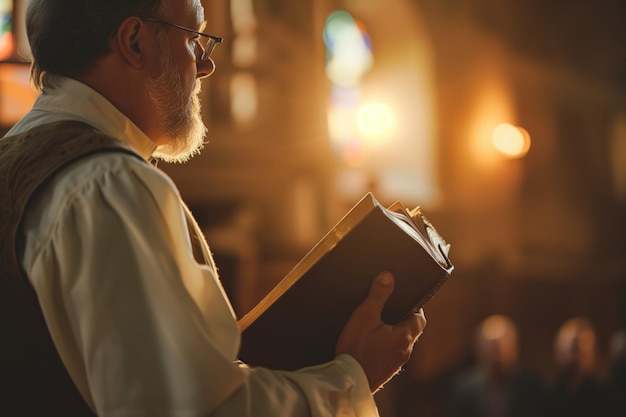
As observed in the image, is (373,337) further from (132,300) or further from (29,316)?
(29,316)

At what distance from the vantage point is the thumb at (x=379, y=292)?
1.95m

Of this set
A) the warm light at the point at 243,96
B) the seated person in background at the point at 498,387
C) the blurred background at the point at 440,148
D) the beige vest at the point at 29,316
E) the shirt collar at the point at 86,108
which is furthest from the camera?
the warm light at the point at 243,96

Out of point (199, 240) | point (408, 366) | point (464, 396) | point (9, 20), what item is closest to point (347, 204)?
point (408, 366)

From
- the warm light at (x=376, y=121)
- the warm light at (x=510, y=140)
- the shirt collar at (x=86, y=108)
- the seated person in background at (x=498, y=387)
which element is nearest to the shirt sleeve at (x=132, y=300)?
the shirt collar at (x=86, y=108)

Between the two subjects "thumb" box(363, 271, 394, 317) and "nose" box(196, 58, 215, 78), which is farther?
"nose" box(196, 58, 215, 78)

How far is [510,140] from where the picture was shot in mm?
14227

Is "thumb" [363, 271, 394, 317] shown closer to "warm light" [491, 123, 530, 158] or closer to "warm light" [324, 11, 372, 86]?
"warm light" [324, 11, 372, 86]

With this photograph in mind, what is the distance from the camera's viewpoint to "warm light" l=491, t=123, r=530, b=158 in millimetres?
14195

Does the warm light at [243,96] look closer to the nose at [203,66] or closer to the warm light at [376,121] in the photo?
the warm light at [376,121]

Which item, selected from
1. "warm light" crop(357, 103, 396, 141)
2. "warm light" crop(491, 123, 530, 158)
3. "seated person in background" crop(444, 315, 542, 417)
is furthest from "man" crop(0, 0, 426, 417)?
"warm light" crop(491, 123, 530, 158)

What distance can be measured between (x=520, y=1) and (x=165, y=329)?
1426cm

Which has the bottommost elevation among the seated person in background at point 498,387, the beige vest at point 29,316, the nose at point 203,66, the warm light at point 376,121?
the seated person in background at point 498,387

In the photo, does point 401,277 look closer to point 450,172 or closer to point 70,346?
point 70,346

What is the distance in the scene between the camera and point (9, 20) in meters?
7.48
